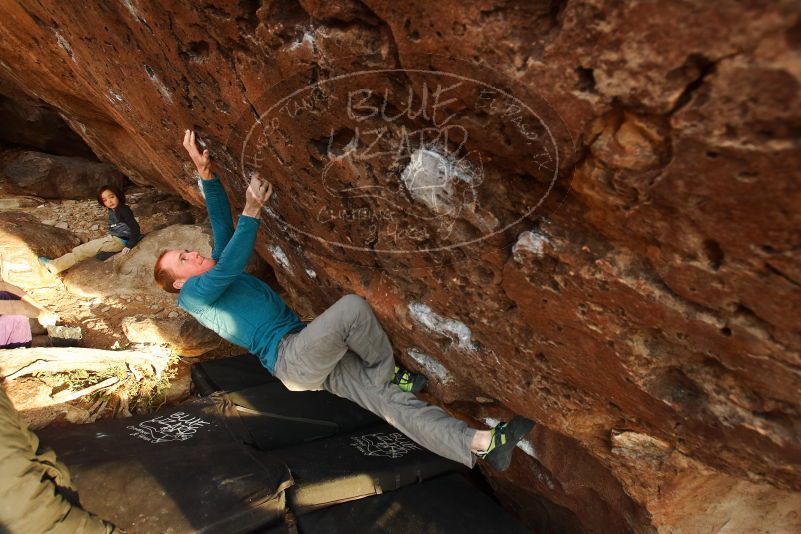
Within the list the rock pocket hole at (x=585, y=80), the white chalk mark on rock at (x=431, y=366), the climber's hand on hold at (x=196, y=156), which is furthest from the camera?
the white chalk mark on rock at (x=431, y=366)

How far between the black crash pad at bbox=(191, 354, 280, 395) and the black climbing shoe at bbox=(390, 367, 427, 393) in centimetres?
119

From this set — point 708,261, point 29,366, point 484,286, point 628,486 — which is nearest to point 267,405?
point 29,366

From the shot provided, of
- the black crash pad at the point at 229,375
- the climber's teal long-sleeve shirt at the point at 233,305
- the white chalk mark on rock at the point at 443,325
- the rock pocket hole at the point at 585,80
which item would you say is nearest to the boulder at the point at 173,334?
the black crash pad at the point at 229,375

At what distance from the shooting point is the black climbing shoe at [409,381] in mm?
2795

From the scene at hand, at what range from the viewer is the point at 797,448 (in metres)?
1.43

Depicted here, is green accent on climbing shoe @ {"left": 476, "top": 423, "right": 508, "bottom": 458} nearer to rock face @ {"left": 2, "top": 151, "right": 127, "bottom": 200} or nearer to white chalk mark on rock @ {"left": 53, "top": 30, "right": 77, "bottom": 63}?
white chalk mark on rock @ {"left": 53, "top": 30, "right": 77, "bottom": 63}

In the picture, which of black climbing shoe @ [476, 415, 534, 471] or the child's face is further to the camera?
the child's face

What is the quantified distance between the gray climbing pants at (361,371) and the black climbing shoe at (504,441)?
0.10m

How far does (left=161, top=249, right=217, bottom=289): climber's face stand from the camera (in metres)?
2.67

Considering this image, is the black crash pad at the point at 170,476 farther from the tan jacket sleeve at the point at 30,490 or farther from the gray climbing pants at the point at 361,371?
the gray climbing pants at the point at 361,371

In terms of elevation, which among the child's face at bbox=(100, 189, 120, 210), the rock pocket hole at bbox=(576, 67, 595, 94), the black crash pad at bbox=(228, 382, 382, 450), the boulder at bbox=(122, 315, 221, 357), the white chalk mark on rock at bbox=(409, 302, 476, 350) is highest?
the rock pocket hole at bbox=(576, 67, 595, 94)

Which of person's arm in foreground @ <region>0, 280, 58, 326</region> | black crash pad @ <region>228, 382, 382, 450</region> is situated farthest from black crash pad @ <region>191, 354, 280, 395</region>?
person's arm in foreground @ <region>0, 280, 58, 326</region>

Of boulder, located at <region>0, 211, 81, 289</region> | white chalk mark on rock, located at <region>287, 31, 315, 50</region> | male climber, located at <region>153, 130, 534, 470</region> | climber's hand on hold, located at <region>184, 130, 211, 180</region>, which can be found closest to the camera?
white chalk mark on rock, located at <region>287, 31, 315, 50</region>

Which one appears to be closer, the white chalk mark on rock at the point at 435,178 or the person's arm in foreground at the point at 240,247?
the white chalk mark on rock at the point at 435,178
